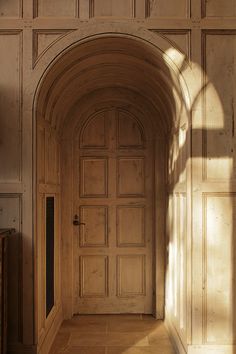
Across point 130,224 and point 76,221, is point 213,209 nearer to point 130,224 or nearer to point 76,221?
point 130,224

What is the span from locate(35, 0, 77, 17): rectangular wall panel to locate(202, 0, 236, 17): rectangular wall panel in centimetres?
113

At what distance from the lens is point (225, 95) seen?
3.55m

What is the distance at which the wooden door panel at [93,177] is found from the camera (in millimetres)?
5316

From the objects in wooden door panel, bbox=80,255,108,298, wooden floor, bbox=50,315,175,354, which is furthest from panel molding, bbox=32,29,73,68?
wooden floor, bbox=50,315,175,354

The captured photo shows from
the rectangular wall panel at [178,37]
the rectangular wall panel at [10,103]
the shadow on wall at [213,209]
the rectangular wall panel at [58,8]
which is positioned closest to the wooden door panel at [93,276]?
the shadow on wall at [213,209]

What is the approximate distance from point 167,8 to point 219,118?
3.47ft

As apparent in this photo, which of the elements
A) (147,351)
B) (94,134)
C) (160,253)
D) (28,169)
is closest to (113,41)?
(28,169)

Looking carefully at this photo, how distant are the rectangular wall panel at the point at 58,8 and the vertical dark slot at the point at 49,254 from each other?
68.6 inches

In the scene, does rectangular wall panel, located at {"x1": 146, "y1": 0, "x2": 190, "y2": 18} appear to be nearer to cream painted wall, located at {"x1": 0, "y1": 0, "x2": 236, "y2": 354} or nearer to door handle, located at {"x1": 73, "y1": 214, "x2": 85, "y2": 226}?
cream painted wall, located at {"x1": 0, "y1": 0, "x2": 236, "y2": 354}

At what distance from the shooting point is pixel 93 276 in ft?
17.3

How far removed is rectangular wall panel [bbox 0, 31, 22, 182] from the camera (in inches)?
141

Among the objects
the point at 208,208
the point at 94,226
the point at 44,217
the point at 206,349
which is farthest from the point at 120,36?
the point at 206,349

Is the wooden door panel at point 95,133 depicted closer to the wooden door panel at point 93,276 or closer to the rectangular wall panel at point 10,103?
the wooden door panel at point 93,276

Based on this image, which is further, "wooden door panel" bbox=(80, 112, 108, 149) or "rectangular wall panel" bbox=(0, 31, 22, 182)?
"wooden door panel" bbox=(80, 112, 108, 149)
